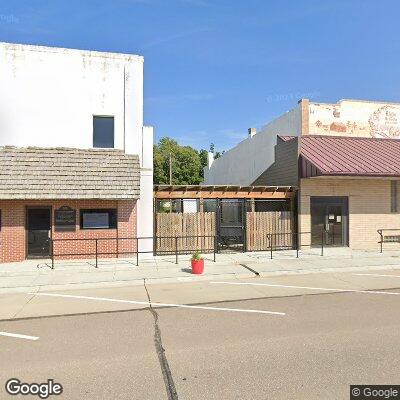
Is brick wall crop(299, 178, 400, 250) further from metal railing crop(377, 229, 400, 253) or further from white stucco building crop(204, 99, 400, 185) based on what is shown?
white stucco building crop(204, 99, 400, 185)

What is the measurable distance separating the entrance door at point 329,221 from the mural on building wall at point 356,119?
14.1 ft

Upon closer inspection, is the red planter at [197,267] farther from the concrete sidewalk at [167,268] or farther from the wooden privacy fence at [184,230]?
the wooden privacy fence at [184,230]

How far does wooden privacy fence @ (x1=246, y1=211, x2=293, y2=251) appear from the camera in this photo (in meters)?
16.9

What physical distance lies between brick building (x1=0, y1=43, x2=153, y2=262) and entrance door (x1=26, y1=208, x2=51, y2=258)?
0.12 feet

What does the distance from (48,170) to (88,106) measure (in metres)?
3.20

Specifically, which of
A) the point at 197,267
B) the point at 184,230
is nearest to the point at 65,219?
the point at 184,230

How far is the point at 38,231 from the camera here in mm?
14648

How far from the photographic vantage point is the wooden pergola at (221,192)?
16109 millimetres

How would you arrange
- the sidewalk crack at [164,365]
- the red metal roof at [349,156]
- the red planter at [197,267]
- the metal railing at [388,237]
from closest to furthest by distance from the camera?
1. the sidewalk crack at [164,365]
2. the red planter at [197,267]
3. the red metal roof at [349,156]
4. the metal railing at [388,237]

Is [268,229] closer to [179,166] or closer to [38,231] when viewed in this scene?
[38,231]

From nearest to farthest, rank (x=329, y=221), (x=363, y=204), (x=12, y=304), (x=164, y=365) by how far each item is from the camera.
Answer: (x=164, y=365) < (x=12, y=304) < (x=329, y=221) < (x=363, y=204)

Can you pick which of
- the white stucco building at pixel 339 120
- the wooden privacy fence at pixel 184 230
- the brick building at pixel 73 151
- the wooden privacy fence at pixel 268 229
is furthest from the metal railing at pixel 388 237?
the brick building at pixel 73 151

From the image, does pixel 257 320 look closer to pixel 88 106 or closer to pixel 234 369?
pixel 234 369

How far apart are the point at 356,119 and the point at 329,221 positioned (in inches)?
257
